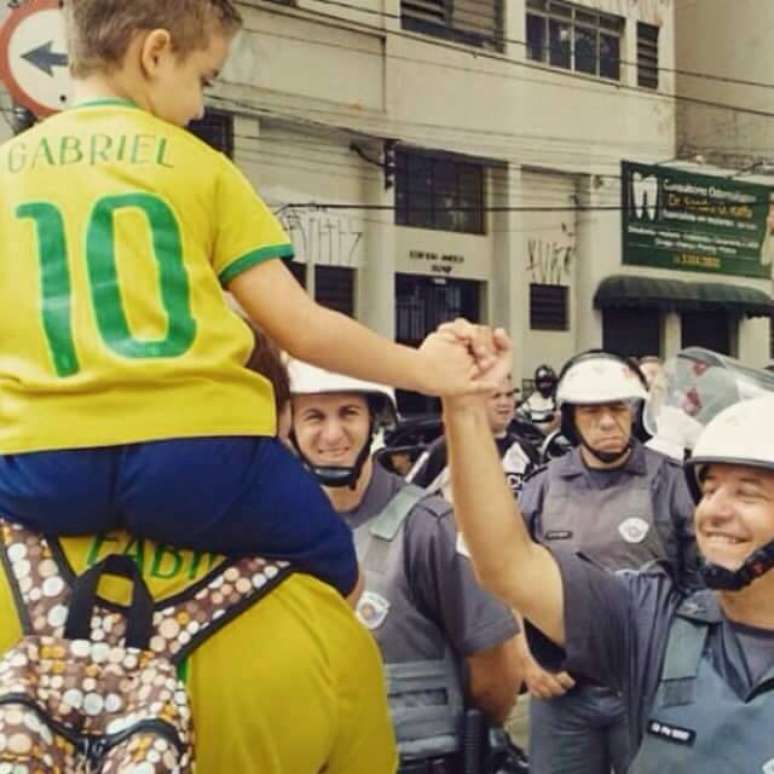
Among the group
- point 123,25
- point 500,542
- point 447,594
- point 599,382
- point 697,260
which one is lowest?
point 447,594

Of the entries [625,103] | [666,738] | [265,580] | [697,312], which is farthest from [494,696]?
[697,312]

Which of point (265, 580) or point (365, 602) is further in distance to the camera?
point (365, 602)

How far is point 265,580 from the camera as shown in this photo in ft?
6.27

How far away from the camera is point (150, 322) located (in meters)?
1.84

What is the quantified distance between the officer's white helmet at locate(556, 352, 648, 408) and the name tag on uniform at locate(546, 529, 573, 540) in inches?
21.8

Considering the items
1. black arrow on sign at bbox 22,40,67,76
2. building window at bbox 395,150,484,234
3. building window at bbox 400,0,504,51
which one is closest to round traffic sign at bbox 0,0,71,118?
black arrow on sign at bbox 22,40,67,76

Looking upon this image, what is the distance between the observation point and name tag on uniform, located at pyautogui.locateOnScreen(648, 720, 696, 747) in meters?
2.20

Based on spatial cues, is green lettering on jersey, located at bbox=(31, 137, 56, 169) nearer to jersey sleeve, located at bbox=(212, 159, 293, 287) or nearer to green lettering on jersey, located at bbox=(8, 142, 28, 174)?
green lettering on jersey, located at bbox=(8, 142, 28, 174)

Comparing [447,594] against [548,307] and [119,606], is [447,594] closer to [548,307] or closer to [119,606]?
[119,606]

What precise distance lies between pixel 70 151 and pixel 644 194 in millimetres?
25470

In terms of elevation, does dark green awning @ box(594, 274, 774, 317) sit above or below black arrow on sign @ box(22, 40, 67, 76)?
below

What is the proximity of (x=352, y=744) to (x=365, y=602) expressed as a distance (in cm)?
103

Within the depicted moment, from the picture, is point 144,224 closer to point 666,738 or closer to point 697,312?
point 666,738

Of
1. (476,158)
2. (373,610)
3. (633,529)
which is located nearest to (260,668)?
(373,610)
